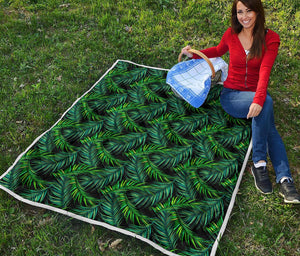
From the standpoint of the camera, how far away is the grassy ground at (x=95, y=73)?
2.75m

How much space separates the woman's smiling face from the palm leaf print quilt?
3.45 feet

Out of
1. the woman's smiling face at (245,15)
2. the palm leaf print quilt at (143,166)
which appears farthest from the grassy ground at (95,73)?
the woman's smiling face at (245,15)

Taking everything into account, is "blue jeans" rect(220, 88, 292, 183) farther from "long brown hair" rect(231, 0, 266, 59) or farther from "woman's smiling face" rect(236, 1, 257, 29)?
"woman's smiling face" rect(236, 1, 257, 29)

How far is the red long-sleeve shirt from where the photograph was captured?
3.06 metres

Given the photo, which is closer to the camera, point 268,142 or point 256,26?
point 256,26

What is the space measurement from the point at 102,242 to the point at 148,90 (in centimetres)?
196

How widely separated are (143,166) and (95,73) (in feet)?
5.94

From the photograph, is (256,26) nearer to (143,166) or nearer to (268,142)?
(268,142)

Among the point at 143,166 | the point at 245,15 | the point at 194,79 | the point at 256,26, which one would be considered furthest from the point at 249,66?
the point at 143,166

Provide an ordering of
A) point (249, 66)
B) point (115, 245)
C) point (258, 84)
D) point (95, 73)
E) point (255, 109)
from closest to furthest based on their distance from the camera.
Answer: point (115, 245) < point (255, 109) < point (258, 84) < point (249, 66) < point (95, 73)

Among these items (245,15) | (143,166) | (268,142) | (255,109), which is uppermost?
(245,15)

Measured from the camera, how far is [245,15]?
299 cm

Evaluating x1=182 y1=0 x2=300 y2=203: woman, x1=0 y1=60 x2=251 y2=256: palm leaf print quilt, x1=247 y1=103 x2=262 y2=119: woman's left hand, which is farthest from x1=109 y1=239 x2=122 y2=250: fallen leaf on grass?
x1=247 y1=103 x2=262 y2=119: woman's left hand

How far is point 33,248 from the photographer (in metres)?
2.70
